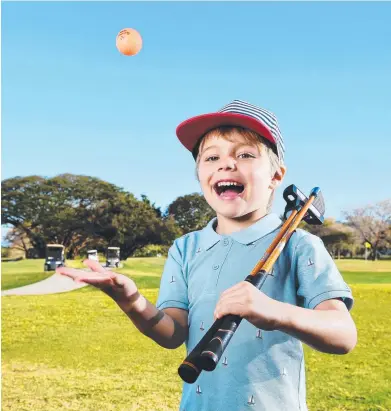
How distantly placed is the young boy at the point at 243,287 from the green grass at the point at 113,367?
10.2 feet

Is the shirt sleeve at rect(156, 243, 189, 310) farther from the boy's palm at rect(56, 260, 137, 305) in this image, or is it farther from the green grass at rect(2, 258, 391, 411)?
the green grass at rect(2, 258, 391, 411)

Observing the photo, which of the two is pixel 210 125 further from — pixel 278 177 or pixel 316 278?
pixel 316 278

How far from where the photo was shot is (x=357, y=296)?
31.6ft

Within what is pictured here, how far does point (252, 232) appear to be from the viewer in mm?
1566

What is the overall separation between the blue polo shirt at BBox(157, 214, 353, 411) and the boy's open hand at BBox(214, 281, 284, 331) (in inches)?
8.0

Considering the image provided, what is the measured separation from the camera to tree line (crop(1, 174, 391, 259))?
2252 centimetres

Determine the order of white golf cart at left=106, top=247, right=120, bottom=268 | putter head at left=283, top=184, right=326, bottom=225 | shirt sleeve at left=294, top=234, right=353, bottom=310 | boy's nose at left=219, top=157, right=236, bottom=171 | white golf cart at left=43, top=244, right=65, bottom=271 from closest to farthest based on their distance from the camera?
shirt sleeve at left=294, top=234, right=353, bottom=310, boy's nose at left=219, top=157, right=236, bottom=171, putter head at left=283, top=184, right=326, bottom=225, white golf cart at left=43, top=244, right=65, bottom=271, white golf cart at left=106, top=247, right=120, bottom=268

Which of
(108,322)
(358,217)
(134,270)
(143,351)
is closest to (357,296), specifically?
(108,322)

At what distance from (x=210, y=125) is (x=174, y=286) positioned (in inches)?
17.1

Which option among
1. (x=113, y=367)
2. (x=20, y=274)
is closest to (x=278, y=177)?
(x=113, y=367)

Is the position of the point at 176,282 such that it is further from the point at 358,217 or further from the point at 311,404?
the point at 358,217

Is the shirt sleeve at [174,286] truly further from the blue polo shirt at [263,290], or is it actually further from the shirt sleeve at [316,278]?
the shirt sleeve at [316,278]

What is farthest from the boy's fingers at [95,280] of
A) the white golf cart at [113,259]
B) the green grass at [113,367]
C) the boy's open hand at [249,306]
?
the white golf cart at [113,259]

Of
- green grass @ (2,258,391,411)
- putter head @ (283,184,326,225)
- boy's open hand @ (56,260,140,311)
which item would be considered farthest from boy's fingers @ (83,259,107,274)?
green grass @ (2,258,391,411)
